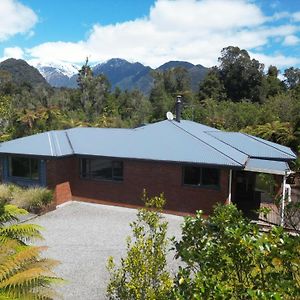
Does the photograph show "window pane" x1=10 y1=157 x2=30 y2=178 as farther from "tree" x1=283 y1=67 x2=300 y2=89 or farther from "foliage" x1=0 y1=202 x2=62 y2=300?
"tree" x1=283 y1=67 x2=300 y2=89

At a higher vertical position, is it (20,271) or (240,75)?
(240,75)

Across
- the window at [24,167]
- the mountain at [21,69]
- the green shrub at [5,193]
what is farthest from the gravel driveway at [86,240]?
the mountain at [21,69]

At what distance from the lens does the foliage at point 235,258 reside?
339cm

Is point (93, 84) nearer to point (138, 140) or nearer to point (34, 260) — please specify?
point (138, 140)

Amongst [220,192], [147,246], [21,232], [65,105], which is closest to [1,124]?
[65,105]

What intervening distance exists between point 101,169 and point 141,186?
2.48 meters

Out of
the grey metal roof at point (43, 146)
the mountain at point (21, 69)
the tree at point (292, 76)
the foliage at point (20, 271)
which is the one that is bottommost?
the foliage at point (20, 271)

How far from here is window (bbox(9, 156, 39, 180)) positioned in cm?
1870

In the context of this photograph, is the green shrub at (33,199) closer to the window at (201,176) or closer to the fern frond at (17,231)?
the window at (201,176)

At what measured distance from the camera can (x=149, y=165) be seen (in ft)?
56.3

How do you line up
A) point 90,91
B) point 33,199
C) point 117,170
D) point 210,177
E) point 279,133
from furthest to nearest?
1. point 90,91
2. point 279,133
3. point 117,170
4. point 33,199
5. point 210,177

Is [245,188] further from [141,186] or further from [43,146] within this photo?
[43,146]

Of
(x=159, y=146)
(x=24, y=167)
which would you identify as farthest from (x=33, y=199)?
(x=159, y=146)

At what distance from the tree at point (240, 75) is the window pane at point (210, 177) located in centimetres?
4182
